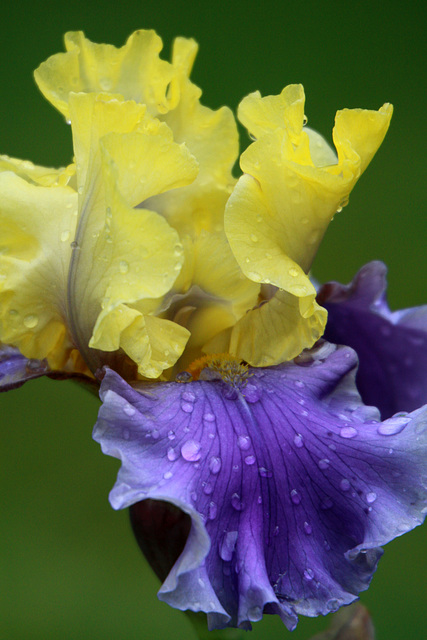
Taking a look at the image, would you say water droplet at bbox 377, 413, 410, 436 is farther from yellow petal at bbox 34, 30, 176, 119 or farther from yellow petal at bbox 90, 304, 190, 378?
yellow petal at bbox 34, 30, 176, 119

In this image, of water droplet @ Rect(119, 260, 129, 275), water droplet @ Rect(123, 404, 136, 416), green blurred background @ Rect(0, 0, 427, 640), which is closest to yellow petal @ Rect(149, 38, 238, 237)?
water droplet @ Rect(119, 260, 129, 275)

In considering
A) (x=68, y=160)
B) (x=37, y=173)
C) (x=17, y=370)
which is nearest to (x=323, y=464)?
(x=17, y=370)

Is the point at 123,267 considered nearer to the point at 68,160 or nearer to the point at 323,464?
the point at 323,464

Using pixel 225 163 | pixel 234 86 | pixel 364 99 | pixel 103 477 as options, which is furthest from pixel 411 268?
pixel 225 163

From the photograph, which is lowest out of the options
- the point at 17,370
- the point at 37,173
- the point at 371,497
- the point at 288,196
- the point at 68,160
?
the point at 68,160

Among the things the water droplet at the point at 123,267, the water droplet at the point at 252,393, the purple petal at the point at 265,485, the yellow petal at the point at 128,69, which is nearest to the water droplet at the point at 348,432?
the purple petal at the point at 265,485

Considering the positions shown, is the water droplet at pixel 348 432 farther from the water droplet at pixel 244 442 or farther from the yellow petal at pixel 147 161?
the yellow petal at pixel 147 161

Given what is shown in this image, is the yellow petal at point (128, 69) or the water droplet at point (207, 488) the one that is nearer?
the water droplet at point (207, 488)
